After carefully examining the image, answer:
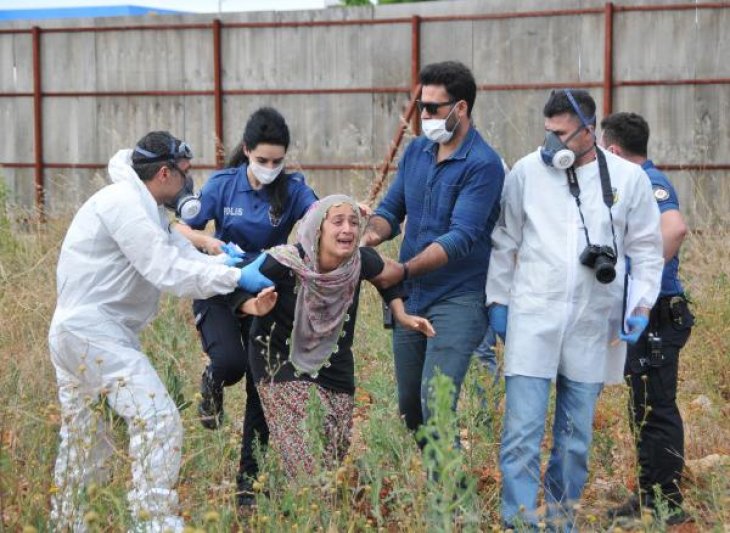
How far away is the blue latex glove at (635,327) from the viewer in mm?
5273

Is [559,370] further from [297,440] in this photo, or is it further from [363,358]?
[363,358]

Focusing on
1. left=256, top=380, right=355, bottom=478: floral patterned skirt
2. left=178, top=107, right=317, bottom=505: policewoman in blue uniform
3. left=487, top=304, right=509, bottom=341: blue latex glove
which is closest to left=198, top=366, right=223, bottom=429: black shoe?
left=178, top=107, right=317, bottom=505: policewoman in blue uniform

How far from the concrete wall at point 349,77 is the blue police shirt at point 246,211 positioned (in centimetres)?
608

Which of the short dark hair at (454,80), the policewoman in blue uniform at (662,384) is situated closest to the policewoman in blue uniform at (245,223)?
the short dark hair at (454,80)

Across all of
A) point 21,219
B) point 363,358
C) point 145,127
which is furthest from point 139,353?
point 145,127

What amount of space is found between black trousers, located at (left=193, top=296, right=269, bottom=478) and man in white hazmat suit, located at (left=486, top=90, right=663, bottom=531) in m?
1.35

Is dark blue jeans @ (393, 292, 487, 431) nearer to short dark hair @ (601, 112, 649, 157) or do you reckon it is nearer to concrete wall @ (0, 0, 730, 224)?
short dark hair @ (601, 112, 649, 157)

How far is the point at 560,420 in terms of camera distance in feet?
17.9

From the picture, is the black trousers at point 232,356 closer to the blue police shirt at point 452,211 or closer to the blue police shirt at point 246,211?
the blue police shirt at point 246,211

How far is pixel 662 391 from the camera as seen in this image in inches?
234

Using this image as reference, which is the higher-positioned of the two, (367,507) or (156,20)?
(156,20)

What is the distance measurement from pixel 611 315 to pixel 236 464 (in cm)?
203

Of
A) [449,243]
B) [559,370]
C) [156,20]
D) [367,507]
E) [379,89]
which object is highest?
[156,20]

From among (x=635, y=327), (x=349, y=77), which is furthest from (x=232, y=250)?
(x=349, y=77)
